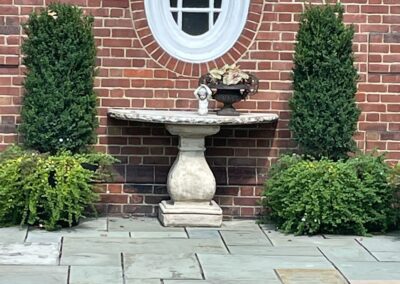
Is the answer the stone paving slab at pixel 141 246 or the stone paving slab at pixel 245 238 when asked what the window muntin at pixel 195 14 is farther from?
the stone paving slab at pixel 141 246

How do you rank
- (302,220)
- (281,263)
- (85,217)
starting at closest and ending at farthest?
(281,263) → (302,220) → (85,217)

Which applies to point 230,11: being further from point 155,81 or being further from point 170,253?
point 170,253

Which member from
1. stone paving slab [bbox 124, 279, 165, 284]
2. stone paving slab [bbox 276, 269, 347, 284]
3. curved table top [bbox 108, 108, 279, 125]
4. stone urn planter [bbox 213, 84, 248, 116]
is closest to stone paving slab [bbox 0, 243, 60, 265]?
stone paving slab [bbox 124, 279, 165, 284]

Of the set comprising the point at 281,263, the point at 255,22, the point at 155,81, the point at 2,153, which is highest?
the point at 255,22

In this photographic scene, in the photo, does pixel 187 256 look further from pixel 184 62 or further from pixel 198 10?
pixel 198 10

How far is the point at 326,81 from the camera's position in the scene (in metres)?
8.20

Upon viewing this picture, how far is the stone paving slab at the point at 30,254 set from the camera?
21.9ft

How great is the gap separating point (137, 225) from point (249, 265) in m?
Result: 1.80

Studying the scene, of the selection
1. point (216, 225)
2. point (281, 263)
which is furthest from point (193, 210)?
point (281, 263)

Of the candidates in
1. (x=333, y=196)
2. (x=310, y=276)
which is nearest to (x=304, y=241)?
(x=333, y=196)

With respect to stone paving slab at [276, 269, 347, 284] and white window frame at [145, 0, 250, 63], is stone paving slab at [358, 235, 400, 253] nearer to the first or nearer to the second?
stone paving slab at [276, 269, 347, 284]

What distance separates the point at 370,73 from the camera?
8.73 m

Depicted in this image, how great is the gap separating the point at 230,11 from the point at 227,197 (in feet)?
5.78

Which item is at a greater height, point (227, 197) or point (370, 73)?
point (370, 73)
